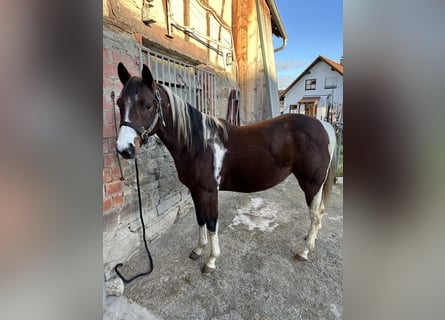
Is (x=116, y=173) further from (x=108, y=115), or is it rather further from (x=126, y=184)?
(x=108, y=115)

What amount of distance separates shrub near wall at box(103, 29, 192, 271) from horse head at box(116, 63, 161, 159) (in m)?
0.22

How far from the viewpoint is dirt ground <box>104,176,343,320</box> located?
1.05 m

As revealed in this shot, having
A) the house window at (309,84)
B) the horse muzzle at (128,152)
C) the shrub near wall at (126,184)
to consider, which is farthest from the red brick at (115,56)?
the house window at (309,84)

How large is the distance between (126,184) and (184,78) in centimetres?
115

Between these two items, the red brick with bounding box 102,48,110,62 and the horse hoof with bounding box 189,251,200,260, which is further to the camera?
the horse hoof with bounding box 189,251,200,260

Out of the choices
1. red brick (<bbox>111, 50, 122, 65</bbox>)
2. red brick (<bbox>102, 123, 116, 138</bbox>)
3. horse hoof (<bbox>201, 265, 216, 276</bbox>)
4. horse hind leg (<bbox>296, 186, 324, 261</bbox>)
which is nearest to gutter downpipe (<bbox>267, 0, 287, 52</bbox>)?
red brick (<bbox>111, 50, 122, 65</bbox>)

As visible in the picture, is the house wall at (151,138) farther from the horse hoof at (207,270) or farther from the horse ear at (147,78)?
the horse hoof at (207,270)

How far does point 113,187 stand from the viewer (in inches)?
48.1

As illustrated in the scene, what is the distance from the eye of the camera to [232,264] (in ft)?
4.57

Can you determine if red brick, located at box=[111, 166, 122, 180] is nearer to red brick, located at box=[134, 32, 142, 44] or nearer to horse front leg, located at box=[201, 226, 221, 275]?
horse front leg, located at box=[201, 226, 221, 275]

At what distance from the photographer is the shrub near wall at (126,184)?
1.17 metres
